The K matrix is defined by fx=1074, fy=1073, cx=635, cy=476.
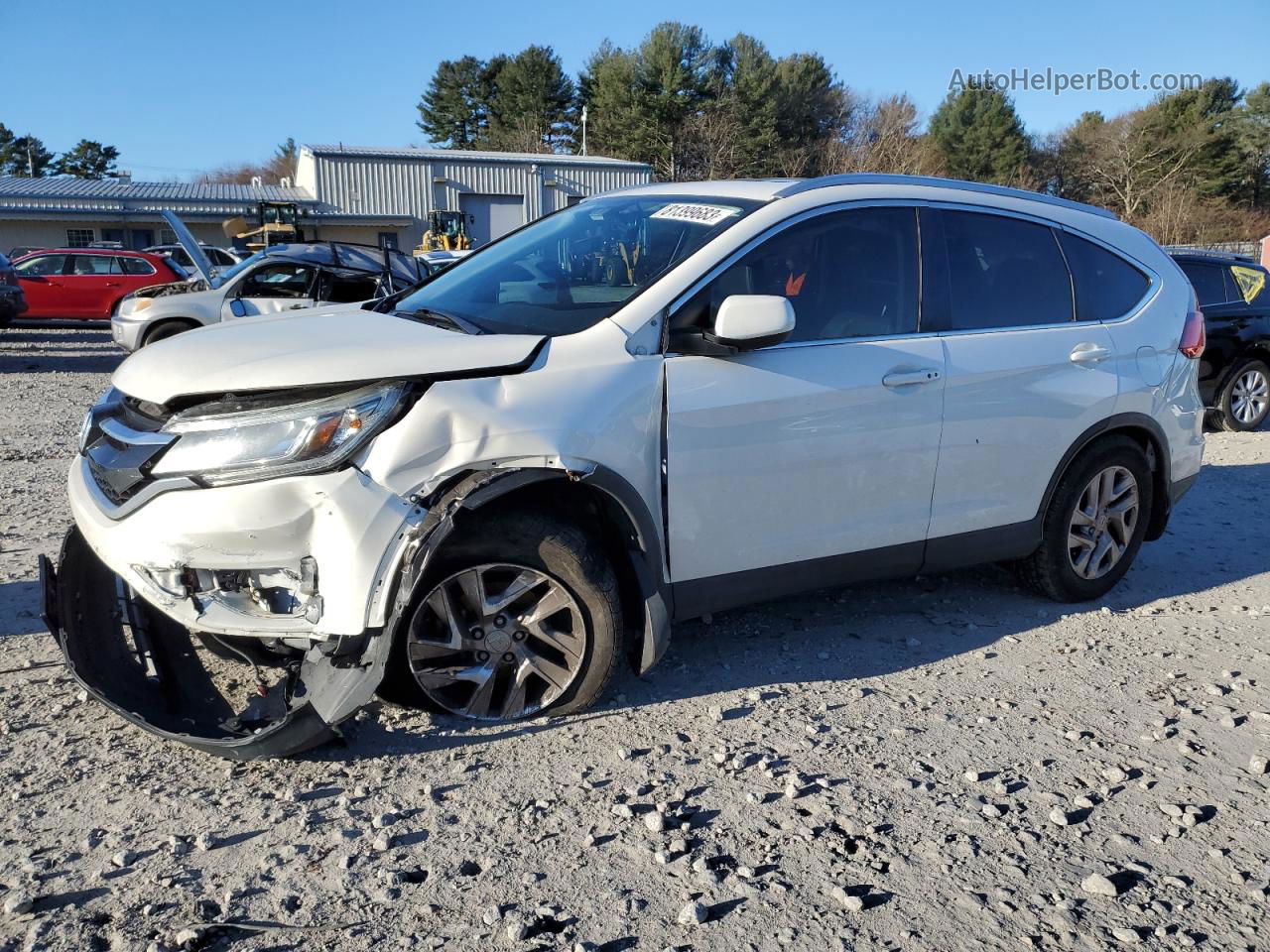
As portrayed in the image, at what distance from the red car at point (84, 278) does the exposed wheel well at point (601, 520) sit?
21.2m

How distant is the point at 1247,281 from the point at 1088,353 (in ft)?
25.4

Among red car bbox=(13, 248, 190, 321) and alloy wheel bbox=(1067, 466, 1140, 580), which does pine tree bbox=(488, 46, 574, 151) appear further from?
alloy wheel bbox=(1067, 466, 1140, 580)

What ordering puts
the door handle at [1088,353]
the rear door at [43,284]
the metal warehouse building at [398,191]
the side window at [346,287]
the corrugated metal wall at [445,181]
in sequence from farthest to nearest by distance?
the corrugated metal wall at [445,181]
the metal warehouse building at [398,191]
the rear door at [43,284]
the side window at [346,287]
the door handle at [1088,353]

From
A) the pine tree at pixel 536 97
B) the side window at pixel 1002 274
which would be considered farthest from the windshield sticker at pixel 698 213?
the pine tree at pixel 536 97

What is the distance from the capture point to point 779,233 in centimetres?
408

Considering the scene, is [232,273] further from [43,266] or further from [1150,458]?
[1150,458]

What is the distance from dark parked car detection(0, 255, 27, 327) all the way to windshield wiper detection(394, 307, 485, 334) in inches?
715

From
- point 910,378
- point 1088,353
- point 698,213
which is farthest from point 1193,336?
point 698,213

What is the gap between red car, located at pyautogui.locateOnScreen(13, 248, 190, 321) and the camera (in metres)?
22.2

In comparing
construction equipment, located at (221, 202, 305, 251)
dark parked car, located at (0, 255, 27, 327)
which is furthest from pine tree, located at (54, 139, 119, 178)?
dark parked car, located at (0, 255, 27, 327)

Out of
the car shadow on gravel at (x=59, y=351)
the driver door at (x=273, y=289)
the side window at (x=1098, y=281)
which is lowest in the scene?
the car shadow on gravel at (x=59, y=351)

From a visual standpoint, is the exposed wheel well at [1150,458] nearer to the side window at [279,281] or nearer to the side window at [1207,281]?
the side window at [1207,281]

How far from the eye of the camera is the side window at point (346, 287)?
1362cm

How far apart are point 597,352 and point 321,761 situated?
1.61 metres
